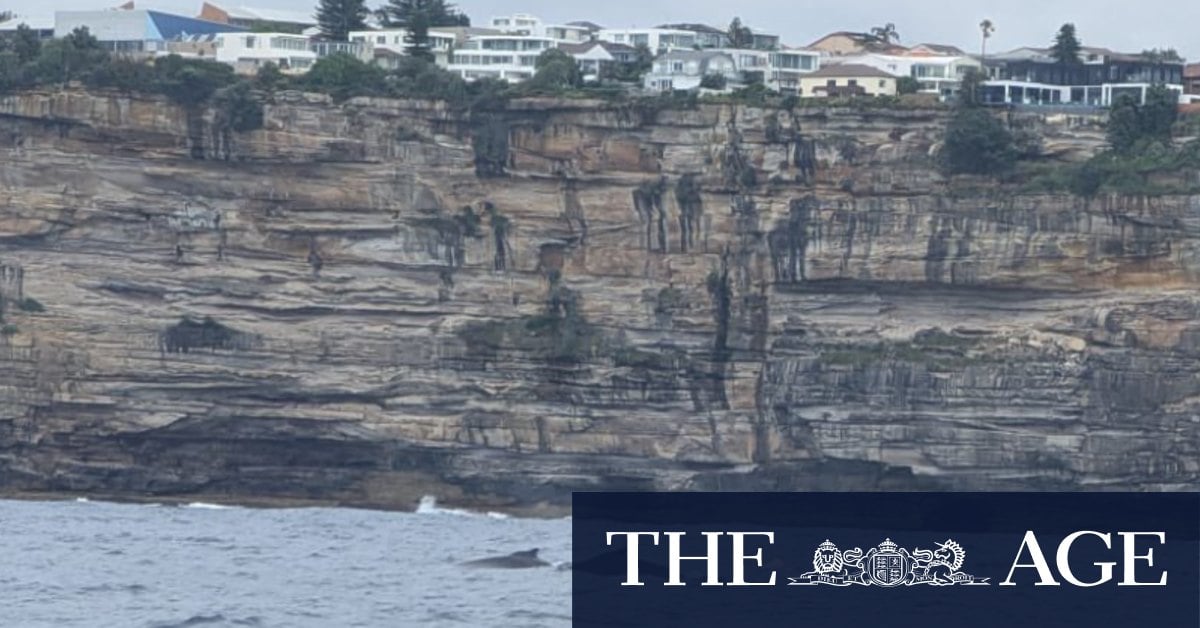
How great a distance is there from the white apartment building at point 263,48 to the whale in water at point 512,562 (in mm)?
23180

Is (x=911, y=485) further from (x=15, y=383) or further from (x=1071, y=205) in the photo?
(x=15, y=383)

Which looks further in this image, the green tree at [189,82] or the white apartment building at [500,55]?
the white apartment building at [500,55]

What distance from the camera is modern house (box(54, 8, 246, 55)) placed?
3019 inches

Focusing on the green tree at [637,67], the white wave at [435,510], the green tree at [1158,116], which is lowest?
the white wave at [435,510]

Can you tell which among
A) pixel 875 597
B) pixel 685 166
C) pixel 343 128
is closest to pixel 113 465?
pixel 343 128

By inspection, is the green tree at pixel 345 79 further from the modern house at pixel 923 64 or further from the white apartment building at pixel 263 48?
the modern house at pixel 923 64

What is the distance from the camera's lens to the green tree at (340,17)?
78.5 meters

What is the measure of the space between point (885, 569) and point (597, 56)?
29.6 meters

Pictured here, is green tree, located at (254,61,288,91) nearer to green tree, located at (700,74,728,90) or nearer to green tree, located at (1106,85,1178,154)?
green tree, located at (700,74,728,90)

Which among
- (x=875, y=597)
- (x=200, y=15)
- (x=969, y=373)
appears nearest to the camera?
(x=875, y=597)

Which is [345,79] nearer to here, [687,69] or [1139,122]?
[687,69]

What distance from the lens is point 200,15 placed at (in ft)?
280

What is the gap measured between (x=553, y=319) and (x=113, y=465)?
8.41 m

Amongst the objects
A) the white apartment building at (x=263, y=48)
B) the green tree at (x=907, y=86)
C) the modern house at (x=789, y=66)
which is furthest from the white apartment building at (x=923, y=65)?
the white apartment building at (x=263, y=48)
